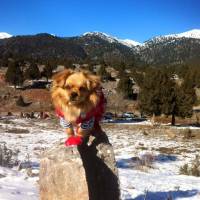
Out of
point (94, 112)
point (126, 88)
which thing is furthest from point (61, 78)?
point (126, 88)

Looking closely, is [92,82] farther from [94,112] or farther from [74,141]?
[74,141]

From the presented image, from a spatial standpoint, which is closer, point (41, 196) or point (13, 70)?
point (41, 196)

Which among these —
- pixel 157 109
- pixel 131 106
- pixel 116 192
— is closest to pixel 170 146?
pixel 116 192

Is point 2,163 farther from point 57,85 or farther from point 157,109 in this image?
point 157,109

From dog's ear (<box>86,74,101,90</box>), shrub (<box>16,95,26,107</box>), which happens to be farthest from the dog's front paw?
shrub (<box>16,95,26,107</box>)

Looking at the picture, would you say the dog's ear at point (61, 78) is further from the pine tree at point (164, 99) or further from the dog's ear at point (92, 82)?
the pine tree at point (164, 99)

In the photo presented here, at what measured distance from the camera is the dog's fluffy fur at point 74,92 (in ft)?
17.5

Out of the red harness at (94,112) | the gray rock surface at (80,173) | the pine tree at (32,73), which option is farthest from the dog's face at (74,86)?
the pine tree at (32,73)

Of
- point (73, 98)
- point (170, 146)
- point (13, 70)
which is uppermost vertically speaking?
point (13, 70)

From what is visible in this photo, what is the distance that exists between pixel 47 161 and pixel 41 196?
45 centimetres

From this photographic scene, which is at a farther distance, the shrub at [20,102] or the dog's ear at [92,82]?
the shrub at [20,102]

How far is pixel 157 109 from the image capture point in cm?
4519

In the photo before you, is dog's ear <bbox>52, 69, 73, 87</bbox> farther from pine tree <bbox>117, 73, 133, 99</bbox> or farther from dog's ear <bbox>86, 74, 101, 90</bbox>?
pine tree <bbox>117, 73, 133, 99</bbox>

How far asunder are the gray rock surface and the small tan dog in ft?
0.77
